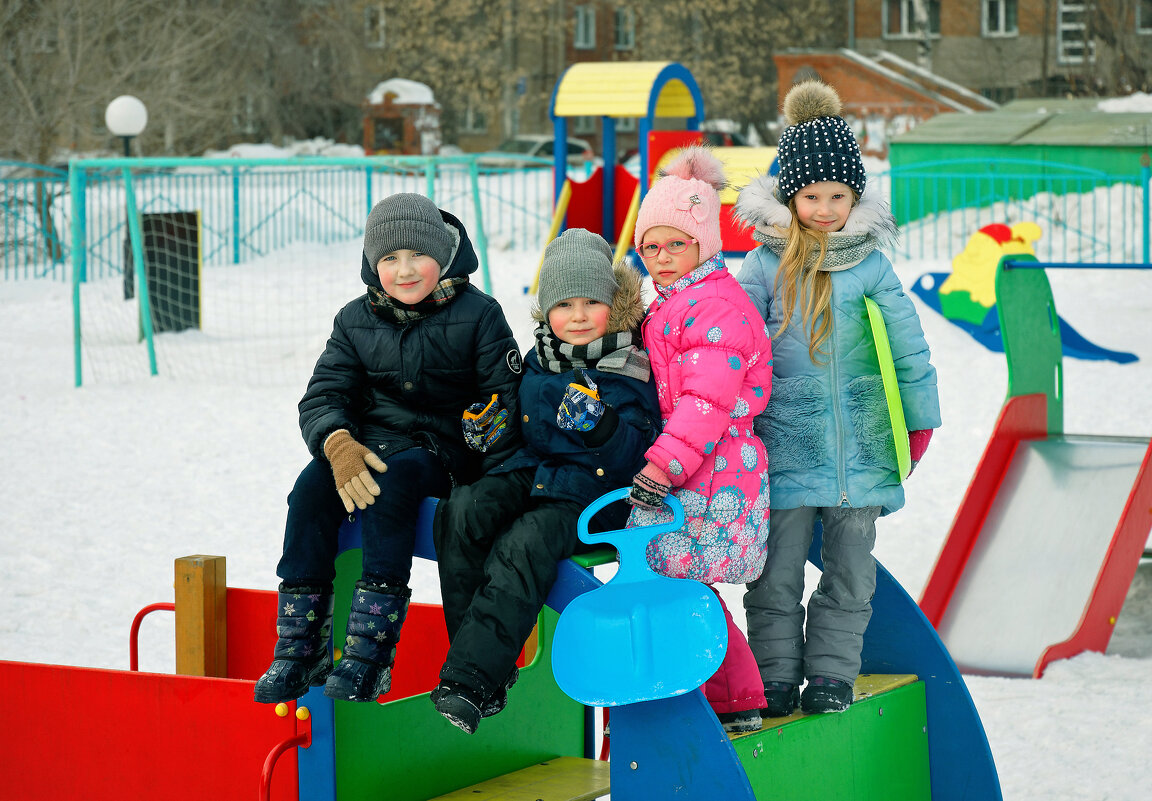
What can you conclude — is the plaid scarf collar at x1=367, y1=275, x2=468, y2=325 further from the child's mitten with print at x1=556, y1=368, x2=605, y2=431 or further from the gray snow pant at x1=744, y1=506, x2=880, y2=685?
the gray snow pant at x1=744, y1=506, x2=880, y2=685

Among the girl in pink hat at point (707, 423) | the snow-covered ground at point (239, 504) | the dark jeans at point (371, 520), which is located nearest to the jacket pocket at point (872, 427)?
the girl in pink hat at point (707, 423)

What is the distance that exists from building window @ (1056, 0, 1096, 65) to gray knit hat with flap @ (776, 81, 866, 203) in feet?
110

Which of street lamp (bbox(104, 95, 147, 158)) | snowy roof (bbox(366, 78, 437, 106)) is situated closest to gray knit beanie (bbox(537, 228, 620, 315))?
street lamp (bbox(104, 95, 147, 158))

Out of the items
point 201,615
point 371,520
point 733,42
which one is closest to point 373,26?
point 733,42

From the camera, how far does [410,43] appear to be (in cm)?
3500

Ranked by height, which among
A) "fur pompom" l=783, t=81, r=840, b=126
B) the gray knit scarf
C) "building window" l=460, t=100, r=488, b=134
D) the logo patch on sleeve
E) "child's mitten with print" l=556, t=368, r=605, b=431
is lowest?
"child's mitten with print" l=556, t=368, r=605, b=431

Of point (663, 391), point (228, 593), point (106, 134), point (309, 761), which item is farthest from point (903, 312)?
point (106, 134)

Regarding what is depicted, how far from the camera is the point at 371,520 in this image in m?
2.89

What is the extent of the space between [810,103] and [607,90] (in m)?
10.2

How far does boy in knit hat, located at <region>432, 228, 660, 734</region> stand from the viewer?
8.69ft

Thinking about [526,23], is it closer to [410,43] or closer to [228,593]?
[410,43]

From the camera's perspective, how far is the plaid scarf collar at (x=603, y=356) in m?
2.93

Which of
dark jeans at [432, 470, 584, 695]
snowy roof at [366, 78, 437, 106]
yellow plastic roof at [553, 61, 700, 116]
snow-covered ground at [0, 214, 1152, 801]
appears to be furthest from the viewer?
snowy roof at [366, 78, 437, 106]

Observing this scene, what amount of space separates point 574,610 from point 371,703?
724 millimetres
